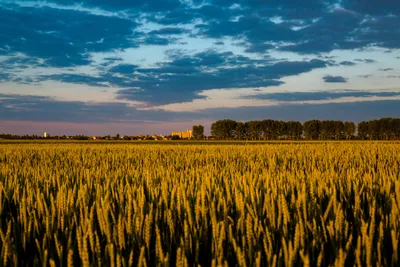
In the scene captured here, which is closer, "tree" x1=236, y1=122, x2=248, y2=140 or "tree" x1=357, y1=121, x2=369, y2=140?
"tree" x1=357, y1=121, x2=369, y2=140

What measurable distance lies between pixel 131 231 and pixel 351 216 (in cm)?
169

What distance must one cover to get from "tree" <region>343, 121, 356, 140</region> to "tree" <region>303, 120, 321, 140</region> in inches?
304

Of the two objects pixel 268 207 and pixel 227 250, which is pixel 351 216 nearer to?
pixel 268 207

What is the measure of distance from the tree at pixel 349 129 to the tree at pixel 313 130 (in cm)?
772

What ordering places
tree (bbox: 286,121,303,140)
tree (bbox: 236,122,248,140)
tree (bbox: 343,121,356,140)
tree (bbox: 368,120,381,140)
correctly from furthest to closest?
1. tree (bbox: 236,122,248,140)
2. tree (bbox: 286,121,303,140)
3. tree (bbox: 343,121,356,140)
4. tree (bbox: 368,120,381,140)

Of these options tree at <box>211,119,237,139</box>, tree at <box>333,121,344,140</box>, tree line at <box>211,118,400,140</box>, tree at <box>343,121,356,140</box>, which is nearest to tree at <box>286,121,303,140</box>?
tree line at <box>211,118,400,140</box>

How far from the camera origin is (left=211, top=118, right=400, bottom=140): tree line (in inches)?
4104

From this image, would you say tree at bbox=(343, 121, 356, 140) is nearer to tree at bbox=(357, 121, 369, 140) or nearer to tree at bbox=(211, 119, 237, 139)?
tree at bbox=(357, 121, 369, 140)

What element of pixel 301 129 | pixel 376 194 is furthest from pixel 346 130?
pixel 376 194

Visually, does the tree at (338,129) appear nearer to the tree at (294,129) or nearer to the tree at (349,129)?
the tree at (349,129)

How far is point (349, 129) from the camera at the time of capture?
111 meters

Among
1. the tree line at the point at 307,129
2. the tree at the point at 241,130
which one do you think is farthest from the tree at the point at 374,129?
the tree at the point at 241,130

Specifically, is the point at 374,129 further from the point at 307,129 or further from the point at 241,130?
the point at 241,130

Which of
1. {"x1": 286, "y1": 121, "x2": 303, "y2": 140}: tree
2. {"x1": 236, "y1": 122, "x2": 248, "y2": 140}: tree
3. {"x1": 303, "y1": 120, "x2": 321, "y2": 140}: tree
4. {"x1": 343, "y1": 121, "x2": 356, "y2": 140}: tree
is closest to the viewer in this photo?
{"x1": 343, "y1": 121, "x2": 356, "y2": 140}: tree
